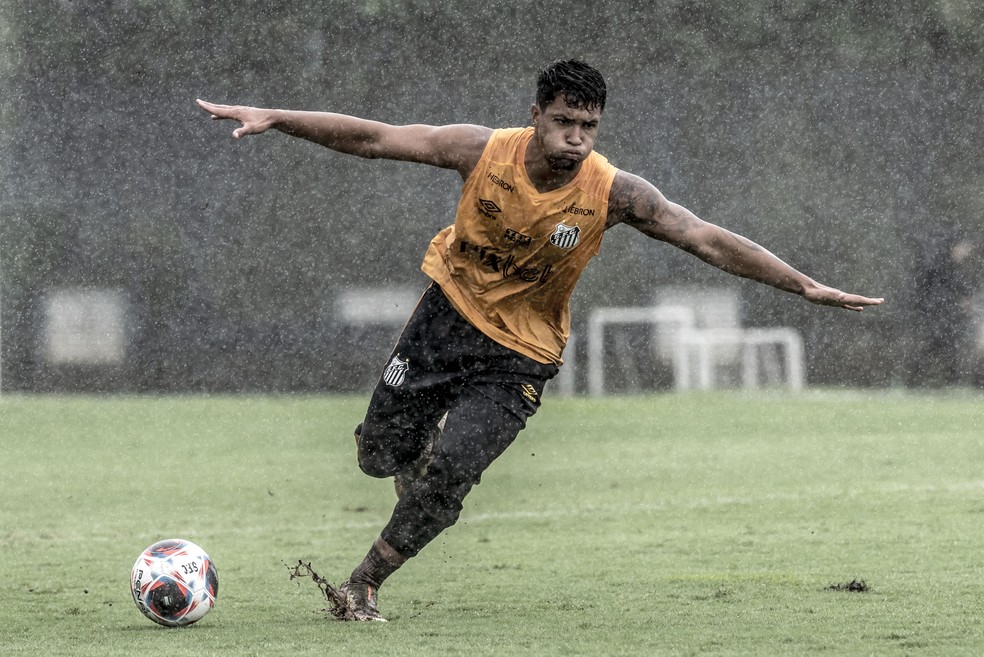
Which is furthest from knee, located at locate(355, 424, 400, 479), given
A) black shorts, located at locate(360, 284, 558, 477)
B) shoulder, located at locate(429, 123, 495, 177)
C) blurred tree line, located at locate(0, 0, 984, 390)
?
blurred tree line, located at locate(0, 0, 984, 390)

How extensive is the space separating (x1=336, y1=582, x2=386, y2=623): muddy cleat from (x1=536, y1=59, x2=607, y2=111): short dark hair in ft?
5.66

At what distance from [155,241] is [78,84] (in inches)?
78.0

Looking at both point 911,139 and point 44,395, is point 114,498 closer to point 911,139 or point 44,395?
point 44,395

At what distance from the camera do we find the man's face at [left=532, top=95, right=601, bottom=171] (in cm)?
480

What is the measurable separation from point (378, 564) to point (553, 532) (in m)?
2.64

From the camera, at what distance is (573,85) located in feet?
15.7

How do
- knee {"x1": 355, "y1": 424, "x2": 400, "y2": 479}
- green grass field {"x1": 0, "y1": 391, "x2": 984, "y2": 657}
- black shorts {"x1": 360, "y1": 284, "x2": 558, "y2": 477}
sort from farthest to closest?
1. knee {"x1": 355, "y1": 424, "x2": 400, "y2": 479}
2. black shorts {"x1": 360, "y1": 284, "x2": 558, "y2": 477}
3. green grass field {"x1": 0, "y1": 391, "x2": 984, "y2": 657}

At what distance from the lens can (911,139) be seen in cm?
1767

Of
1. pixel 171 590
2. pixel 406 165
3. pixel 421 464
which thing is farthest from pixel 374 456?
pixel 406 165

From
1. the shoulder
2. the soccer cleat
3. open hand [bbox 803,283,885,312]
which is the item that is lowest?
the soccer cleat

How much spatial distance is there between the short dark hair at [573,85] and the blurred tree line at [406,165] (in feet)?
39.5

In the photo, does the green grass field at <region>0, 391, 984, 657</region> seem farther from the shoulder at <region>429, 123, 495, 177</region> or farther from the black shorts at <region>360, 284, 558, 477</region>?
the shoulder at <region>429, 123, 495, 177</region>

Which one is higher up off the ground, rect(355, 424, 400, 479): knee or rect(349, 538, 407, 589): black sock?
rect(355, 424, 400, 479): knee

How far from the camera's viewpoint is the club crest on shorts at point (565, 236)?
5.00 metres
